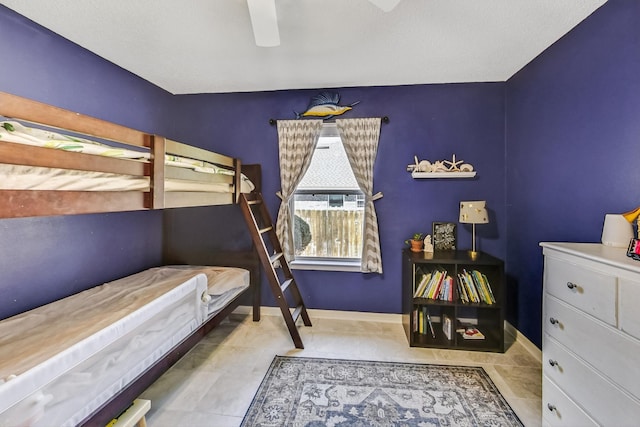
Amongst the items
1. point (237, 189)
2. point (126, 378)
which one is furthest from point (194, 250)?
point (126, 378)

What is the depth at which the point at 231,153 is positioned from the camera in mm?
3031

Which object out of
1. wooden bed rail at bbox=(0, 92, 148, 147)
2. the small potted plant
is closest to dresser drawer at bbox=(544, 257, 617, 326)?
the small potted plant

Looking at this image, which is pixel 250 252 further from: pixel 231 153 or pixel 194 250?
pixel 231 153

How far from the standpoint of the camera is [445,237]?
2.72 m

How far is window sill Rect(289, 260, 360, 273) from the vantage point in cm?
287

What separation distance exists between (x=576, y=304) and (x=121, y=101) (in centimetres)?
360

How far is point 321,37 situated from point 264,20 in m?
0.79

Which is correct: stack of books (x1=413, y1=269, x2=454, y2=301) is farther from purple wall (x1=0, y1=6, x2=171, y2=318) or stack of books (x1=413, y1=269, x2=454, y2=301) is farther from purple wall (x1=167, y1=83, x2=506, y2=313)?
purple wall (x1=0, y1=6, x2=171, y2=318)

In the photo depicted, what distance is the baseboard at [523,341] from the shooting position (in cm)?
214

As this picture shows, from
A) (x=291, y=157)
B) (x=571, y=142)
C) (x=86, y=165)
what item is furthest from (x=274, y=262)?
(x=571, y=142)

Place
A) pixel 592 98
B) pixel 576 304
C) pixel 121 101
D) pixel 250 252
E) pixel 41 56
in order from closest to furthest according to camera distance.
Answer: pixel 576 304
pixel 592 98
pixel 41 56
pixel 121 101
pixel 250 252

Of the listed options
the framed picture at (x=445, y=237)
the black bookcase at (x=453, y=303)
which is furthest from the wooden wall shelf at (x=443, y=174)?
the black bookcase at (x=453, y=303)

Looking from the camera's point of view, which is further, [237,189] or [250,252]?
[250,252]

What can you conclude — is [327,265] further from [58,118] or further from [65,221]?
[58,118]
